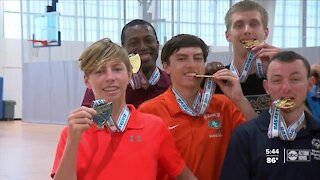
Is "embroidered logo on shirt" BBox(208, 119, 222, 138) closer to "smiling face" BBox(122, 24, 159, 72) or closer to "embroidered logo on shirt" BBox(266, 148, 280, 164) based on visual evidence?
"embroidered logo on shirt" BBox(266, 148, 280, 164)

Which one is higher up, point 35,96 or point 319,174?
point 319,174

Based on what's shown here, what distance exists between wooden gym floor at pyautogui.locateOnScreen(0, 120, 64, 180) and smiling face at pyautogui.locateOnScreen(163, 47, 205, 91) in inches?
147

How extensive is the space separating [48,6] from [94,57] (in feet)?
45.2

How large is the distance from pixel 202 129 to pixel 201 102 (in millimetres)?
142

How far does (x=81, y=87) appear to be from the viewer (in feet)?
48.8

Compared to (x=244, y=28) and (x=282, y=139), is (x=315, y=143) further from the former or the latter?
(x=244, y=28)

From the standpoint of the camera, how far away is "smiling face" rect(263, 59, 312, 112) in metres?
2.43

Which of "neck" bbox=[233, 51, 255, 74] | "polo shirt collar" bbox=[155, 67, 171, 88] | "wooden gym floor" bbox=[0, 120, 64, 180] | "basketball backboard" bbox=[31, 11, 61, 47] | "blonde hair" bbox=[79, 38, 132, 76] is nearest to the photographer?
"blonde hair" bbox=[79, 38, 132, 76]

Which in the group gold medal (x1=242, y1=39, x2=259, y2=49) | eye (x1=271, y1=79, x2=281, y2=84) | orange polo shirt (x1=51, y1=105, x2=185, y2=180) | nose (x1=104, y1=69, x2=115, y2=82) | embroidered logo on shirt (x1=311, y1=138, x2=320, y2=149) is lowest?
orange polo shirt (x1=51, y1=105, x2=185, y2=180)

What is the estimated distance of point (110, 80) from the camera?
2490 millimetres

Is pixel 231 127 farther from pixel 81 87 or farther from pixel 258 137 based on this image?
pixel 81 87

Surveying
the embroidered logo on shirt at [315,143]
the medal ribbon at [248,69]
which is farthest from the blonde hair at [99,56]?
the embroidered logo on shirt at [315,143]

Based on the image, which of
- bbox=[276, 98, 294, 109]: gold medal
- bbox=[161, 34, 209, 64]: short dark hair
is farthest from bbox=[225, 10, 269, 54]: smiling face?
bbox=[276, 98, 294, 109]: gold medal

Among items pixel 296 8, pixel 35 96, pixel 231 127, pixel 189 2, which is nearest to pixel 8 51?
pixel 35 96
